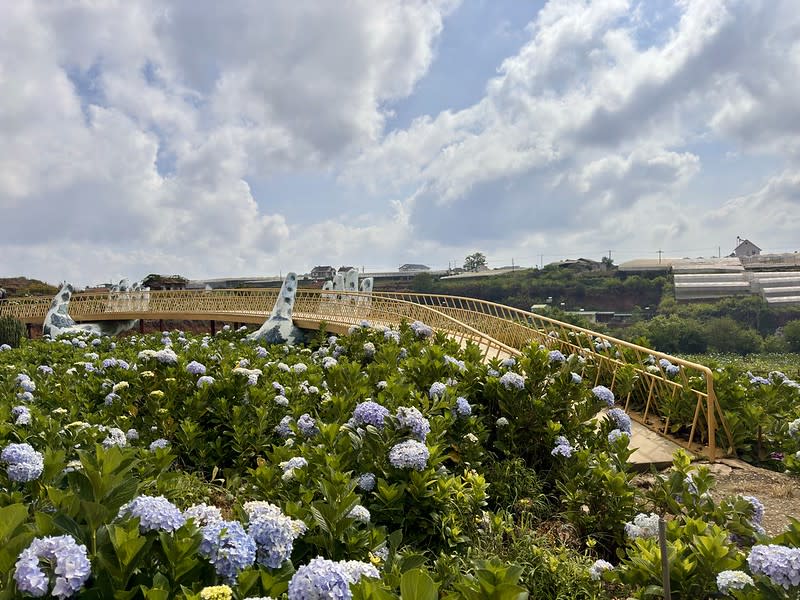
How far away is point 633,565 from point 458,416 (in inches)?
73.5

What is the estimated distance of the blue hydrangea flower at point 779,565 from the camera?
1550 mm

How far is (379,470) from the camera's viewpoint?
110 inches

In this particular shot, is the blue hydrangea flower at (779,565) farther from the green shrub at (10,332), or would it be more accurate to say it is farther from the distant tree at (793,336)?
the distant tree at (793,336)

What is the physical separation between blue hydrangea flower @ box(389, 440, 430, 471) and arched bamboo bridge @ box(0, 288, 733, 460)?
2.84 m

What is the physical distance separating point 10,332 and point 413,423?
19.3m

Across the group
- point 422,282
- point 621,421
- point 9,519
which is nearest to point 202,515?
point 9,519

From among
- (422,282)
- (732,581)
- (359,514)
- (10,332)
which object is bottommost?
(10,332)

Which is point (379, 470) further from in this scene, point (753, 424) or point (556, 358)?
point (753, 424)

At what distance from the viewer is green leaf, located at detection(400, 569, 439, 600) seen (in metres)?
1.15

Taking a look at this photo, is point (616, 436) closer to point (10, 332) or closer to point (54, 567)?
point (54, 567)

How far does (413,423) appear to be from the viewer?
2846mm

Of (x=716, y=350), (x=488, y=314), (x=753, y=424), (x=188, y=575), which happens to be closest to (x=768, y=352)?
(x=716, y=350)

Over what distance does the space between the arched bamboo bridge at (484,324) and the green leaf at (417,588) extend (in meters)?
4.19

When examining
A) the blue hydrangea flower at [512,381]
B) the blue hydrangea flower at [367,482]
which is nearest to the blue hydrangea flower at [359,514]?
the blue hydrangea flower at [367,482]
